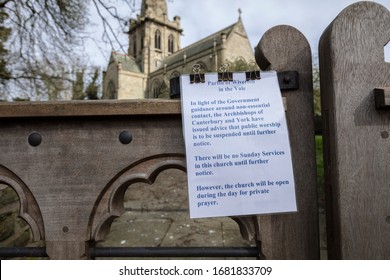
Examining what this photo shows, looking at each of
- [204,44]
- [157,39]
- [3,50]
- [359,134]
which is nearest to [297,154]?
[359,134]

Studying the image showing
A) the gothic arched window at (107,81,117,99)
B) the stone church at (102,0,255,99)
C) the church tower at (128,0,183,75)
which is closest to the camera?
the stone church at (102,0,255,99)

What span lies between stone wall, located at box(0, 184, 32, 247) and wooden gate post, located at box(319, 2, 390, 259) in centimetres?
252

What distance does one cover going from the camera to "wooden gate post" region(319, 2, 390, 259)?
0.68m

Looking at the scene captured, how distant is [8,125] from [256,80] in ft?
2.51

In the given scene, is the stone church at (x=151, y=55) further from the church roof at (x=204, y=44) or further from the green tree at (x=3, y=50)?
the green tree at (x=3, y=50)

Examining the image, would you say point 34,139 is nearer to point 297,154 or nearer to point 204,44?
point 297,154

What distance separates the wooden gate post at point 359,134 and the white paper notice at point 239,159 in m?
0.13

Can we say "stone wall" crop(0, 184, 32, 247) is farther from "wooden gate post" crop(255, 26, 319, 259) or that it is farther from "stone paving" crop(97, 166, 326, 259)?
"wooden gate post" crop(255, 26, 319, 259)

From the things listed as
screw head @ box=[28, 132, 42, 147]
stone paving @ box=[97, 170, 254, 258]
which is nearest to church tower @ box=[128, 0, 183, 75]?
stone paving @ box=[97, 170, 254, 258]

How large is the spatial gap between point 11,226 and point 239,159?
275 cm

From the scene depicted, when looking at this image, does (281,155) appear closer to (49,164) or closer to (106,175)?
(106,175)

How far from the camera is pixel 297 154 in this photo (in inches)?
29.6

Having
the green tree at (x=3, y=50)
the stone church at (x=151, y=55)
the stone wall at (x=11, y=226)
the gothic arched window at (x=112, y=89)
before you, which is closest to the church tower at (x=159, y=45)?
the stone church at (x=151, y=55)
